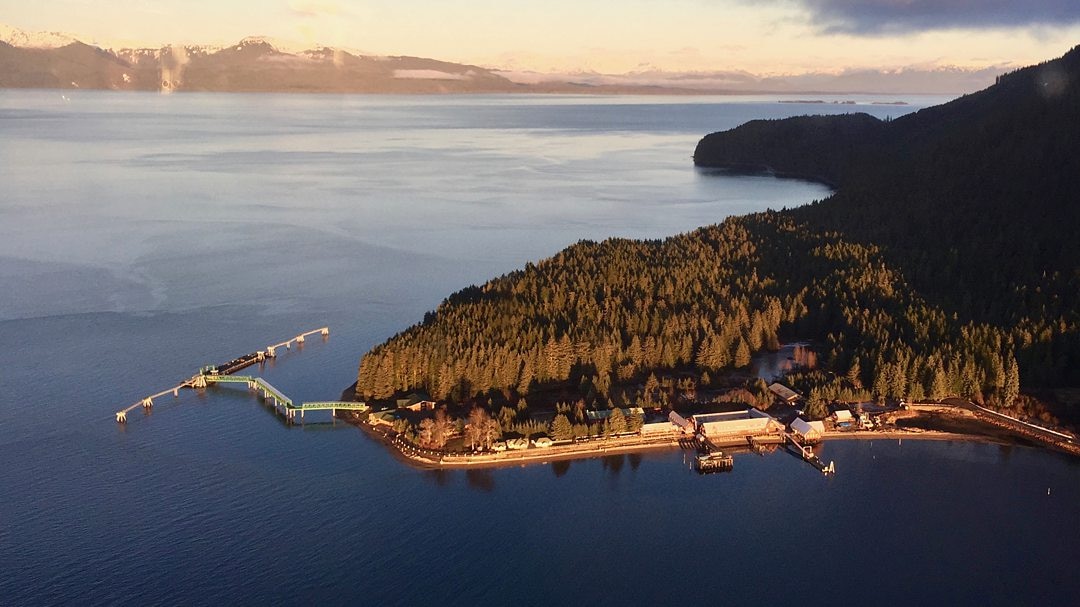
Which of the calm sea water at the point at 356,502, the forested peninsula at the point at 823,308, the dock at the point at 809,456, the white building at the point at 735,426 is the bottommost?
the calm sea water at the point at 356,502

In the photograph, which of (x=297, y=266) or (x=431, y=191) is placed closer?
(x=297, y=266)

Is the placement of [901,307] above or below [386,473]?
above

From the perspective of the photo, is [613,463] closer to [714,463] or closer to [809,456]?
[714,463]

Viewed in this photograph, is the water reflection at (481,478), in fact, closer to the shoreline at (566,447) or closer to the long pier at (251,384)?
the shoreline at (566,447)

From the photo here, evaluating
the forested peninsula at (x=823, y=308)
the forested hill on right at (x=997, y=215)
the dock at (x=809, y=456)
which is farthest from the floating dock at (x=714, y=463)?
the forested hill on right at (x=997, y=215)

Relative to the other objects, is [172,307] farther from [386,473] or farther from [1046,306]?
[1046,306]

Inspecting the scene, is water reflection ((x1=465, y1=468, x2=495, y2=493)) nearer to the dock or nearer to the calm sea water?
the calm sea water

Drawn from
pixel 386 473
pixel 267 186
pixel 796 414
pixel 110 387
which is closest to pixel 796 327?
pixel 796 414
